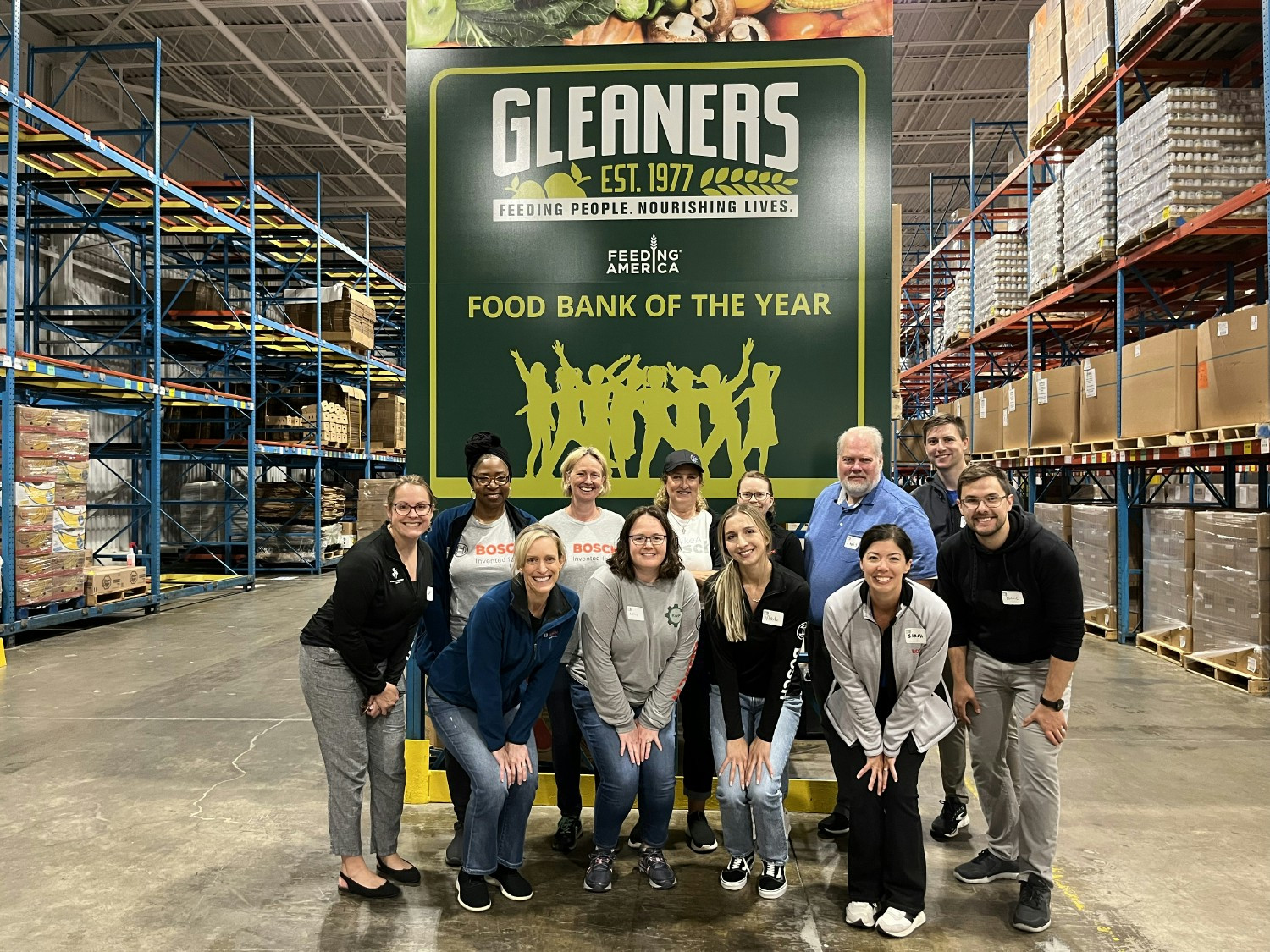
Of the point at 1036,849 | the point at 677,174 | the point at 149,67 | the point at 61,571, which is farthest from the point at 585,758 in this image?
the point at 149,67

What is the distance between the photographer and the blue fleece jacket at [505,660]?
333 centimetres

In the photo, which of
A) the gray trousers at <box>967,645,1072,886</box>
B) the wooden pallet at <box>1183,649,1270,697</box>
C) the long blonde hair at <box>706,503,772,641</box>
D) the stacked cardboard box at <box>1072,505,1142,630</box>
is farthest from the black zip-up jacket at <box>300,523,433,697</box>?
the stacked cardboard box at <box>1072,505,1142,630</box>

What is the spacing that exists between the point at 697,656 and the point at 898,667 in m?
0.92

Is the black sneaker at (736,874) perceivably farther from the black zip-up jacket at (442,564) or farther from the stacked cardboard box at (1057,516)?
the stacked cardboard box at (1057,516)

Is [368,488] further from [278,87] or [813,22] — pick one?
[813,22]

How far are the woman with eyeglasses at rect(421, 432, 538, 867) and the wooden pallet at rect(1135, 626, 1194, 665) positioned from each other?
6.51 metres

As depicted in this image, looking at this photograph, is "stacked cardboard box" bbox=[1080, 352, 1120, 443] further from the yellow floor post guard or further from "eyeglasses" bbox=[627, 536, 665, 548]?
"eyeglasses" bbox=[627, 536, 665, 548]

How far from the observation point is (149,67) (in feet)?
51.0

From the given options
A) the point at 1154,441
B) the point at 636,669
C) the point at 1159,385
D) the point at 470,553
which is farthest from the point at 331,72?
the point at 636,669

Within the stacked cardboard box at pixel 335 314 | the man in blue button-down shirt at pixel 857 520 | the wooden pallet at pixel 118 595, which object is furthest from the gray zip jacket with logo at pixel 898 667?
the stacked cardboard box at pixel 335 314

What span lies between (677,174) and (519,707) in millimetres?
2813

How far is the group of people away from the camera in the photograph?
324 centimetres

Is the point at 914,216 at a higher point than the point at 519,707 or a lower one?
higher

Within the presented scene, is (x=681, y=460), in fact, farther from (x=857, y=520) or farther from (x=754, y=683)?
(x=754, y=683)
